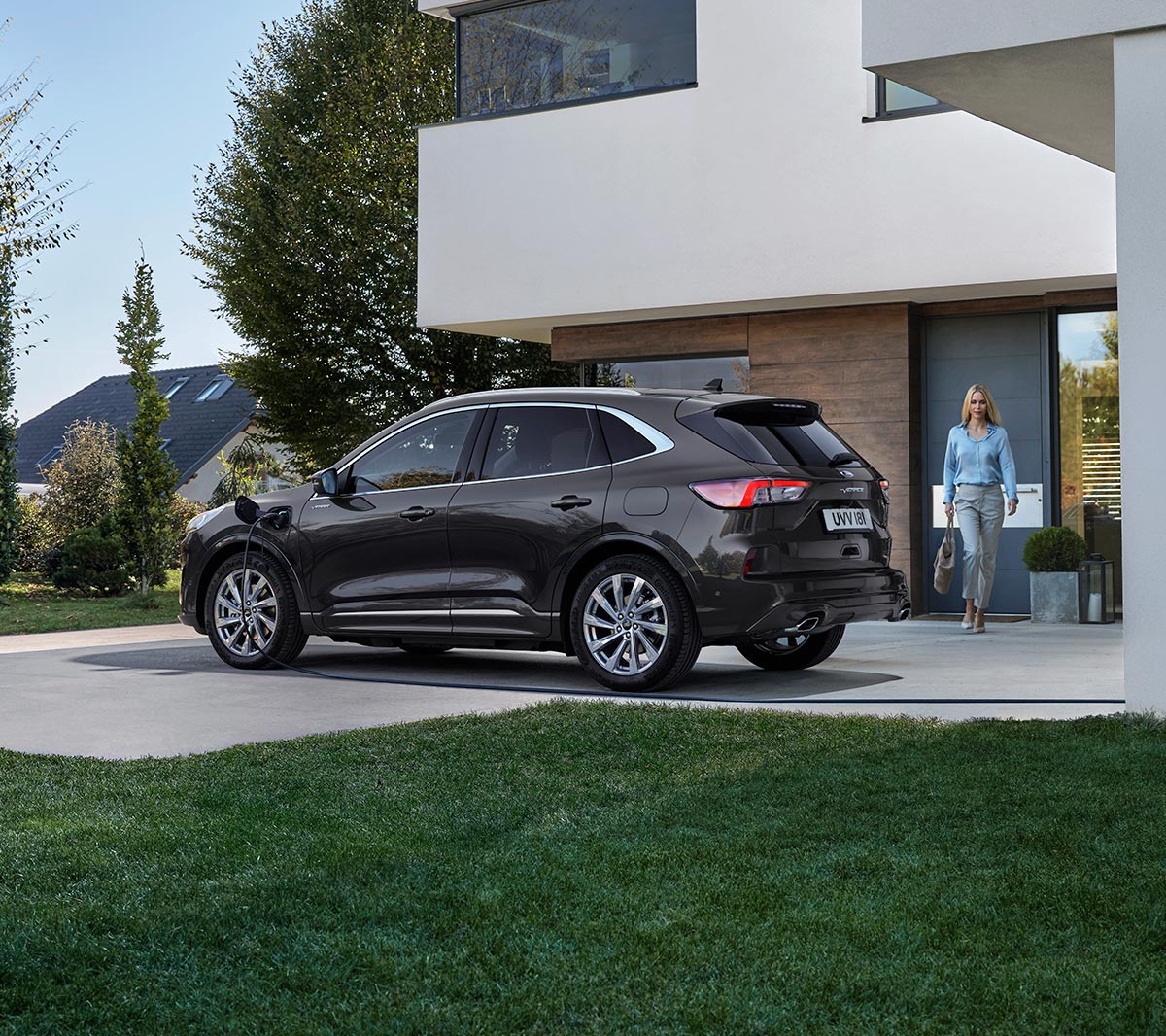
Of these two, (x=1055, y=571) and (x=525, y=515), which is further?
(x=1055, y=571)

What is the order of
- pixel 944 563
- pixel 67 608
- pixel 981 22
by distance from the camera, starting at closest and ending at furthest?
pixel 981 22 → pixel 944 563 → pixel 67 608

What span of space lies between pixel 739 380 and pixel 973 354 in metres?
2.56

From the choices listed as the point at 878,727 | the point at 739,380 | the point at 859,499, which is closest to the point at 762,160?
the point at 739,380

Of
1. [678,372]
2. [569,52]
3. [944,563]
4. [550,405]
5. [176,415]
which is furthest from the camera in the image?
[176,415]

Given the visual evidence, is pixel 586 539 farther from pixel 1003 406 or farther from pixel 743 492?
pixel 1003 406

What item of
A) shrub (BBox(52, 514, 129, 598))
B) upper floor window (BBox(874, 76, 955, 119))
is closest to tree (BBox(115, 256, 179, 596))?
shrub (BBox(52, 514, 129, 598))

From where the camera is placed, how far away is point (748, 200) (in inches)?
604

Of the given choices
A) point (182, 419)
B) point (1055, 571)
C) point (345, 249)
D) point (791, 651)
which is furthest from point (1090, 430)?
point (182, 419)

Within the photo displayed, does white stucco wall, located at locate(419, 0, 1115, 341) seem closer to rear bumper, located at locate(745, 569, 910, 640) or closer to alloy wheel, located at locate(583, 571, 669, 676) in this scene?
rear bumper, located at locate(745, 569, 910, 640)

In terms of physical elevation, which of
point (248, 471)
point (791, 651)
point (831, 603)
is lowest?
point (791, 651)

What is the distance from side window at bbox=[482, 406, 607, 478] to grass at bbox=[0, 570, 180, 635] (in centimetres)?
717

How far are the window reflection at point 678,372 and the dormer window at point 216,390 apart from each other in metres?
36.4

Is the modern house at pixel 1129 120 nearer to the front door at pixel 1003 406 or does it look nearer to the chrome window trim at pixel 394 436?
the chrome window trim at pixel 394 436

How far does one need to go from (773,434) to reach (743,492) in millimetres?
694
